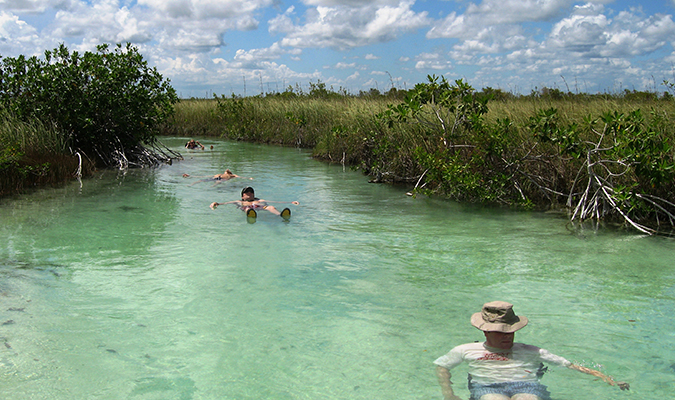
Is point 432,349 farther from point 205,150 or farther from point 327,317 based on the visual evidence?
point 205,150

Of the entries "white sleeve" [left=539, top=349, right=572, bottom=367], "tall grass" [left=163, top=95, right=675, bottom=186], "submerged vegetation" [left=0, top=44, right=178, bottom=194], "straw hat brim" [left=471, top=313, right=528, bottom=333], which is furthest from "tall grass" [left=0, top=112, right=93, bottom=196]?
"white sleeve" [left=539, top=349, right=572, bottom=367]

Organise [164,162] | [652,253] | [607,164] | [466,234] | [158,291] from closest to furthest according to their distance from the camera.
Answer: [158,291], [652,253], [466,234], [607,164], [164,162]

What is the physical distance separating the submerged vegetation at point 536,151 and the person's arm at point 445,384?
6667 millimetres

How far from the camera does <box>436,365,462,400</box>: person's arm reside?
13.1 feet

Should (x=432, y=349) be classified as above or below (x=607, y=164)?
below

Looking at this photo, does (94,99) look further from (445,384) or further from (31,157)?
(445,384)

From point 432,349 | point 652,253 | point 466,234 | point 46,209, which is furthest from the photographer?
point 46,209

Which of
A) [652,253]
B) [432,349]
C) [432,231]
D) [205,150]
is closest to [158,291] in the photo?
[432,349]

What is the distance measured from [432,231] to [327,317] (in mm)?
4290

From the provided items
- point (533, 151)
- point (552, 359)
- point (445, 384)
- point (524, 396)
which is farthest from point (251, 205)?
point (524, 396)

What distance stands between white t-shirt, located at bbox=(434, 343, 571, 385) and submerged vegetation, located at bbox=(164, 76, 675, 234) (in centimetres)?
624

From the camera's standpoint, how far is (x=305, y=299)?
6645 mm

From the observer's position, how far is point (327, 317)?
20.1 feet

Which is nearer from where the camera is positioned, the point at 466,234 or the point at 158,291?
the point at 158,291
